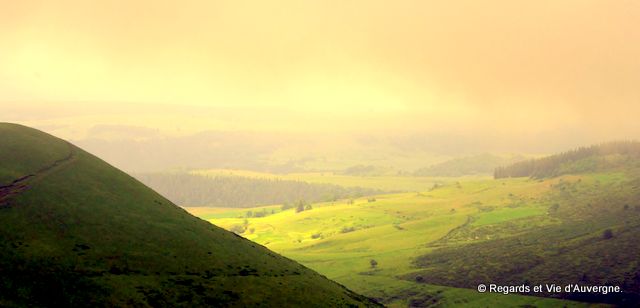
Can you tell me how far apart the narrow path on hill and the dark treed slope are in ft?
0.92

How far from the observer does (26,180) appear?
136 meters

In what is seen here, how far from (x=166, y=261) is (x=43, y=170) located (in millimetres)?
57526

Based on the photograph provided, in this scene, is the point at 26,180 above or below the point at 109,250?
above

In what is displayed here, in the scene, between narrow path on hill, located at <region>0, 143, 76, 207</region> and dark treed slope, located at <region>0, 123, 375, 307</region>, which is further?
narrow path on hill, located at <region>0, 143, 76, 207</region>

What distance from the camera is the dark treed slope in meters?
92.5

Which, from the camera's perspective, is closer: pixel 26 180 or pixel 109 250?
pixel 109 250

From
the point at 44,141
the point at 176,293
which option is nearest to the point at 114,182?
the point at 44,141

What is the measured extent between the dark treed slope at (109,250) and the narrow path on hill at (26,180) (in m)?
0.28

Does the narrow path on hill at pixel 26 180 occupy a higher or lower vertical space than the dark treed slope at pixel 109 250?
higher

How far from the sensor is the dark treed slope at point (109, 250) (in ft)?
303

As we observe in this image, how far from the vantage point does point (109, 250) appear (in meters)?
112

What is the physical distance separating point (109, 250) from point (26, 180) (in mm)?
41008

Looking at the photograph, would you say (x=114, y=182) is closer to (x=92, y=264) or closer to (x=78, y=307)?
(x=92, y=264)

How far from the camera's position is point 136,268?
108938 millimetres
